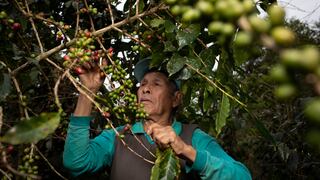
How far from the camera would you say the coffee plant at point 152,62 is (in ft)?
1.64

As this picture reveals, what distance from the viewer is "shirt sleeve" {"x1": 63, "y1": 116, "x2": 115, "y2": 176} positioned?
79.8 inches

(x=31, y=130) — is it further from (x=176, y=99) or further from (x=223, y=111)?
(x=176, y=99)

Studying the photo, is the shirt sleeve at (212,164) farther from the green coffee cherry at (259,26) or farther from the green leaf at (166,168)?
the green coffee cherry at (259,26)

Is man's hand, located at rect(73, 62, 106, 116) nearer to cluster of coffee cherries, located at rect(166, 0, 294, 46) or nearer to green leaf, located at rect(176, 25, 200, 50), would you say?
green leaf, located at rect(176, 25, 200, 50)

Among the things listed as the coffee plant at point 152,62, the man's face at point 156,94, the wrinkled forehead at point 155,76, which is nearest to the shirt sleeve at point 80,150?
the coffee plant at point 152,62

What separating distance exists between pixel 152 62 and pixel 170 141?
0.36m

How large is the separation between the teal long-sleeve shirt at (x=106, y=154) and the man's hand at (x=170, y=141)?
57 millimetres

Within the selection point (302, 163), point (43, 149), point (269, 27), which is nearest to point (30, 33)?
point (43, 149)

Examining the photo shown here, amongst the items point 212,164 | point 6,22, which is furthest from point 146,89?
point 6,22

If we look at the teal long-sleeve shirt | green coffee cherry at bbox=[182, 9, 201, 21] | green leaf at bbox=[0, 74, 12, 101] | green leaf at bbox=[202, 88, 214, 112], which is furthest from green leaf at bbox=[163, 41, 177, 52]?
green coffee cherry at bbox=[182, 9, 201, 21]

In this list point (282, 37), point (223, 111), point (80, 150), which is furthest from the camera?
point (80, 150)


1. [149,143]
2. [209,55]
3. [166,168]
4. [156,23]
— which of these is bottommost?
[166,168]

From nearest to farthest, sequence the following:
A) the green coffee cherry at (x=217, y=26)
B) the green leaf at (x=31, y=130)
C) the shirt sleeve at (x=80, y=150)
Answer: the green coffee cherry at (x=217, y=26)
the green leaf at (x=31, y=130)
the shirt sleeve at (x=80, y=150)

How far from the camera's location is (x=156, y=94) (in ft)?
7.91
